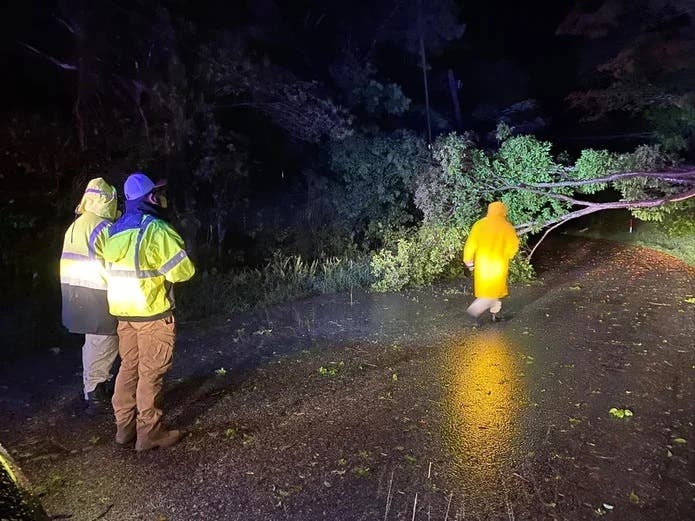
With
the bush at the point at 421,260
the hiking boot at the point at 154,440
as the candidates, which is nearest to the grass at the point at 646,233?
the bush at the point at 421,260

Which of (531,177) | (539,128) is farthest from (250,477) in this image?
(539,128)

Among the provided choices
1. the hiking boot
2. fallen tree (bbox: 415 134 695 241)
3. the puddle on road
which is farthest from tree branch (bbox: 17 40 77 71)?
the puddle on road

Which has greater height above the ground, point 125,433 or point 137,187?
point 137,187

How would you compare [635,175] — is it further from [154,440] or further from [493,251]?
[154,440]

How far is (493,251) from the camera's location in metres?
7.14

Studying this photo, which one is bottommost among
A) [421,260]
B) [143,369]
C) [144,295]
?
[421,260]

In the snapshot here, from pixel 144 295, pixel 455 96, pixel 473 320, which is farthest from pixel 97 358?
pixel 455 96

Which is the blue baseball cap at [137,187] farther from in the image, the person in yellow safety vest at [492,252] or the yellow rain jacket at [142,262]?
the person in yellow safety vest at [492,252]

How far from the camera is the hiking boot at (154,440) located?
4137 millimetres

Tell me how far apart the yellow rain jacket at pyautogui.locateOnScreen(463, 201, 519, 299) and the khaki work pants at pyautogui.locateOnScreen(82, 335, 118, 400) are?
4371mm

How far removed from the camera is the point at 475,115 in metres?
14.2

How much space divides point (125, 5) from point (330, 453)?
7479mm

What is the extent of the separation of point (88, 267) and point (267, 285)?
206 inches

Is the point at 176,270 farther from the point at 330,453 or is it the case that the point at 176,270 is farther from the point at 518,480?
the point at 518,480
